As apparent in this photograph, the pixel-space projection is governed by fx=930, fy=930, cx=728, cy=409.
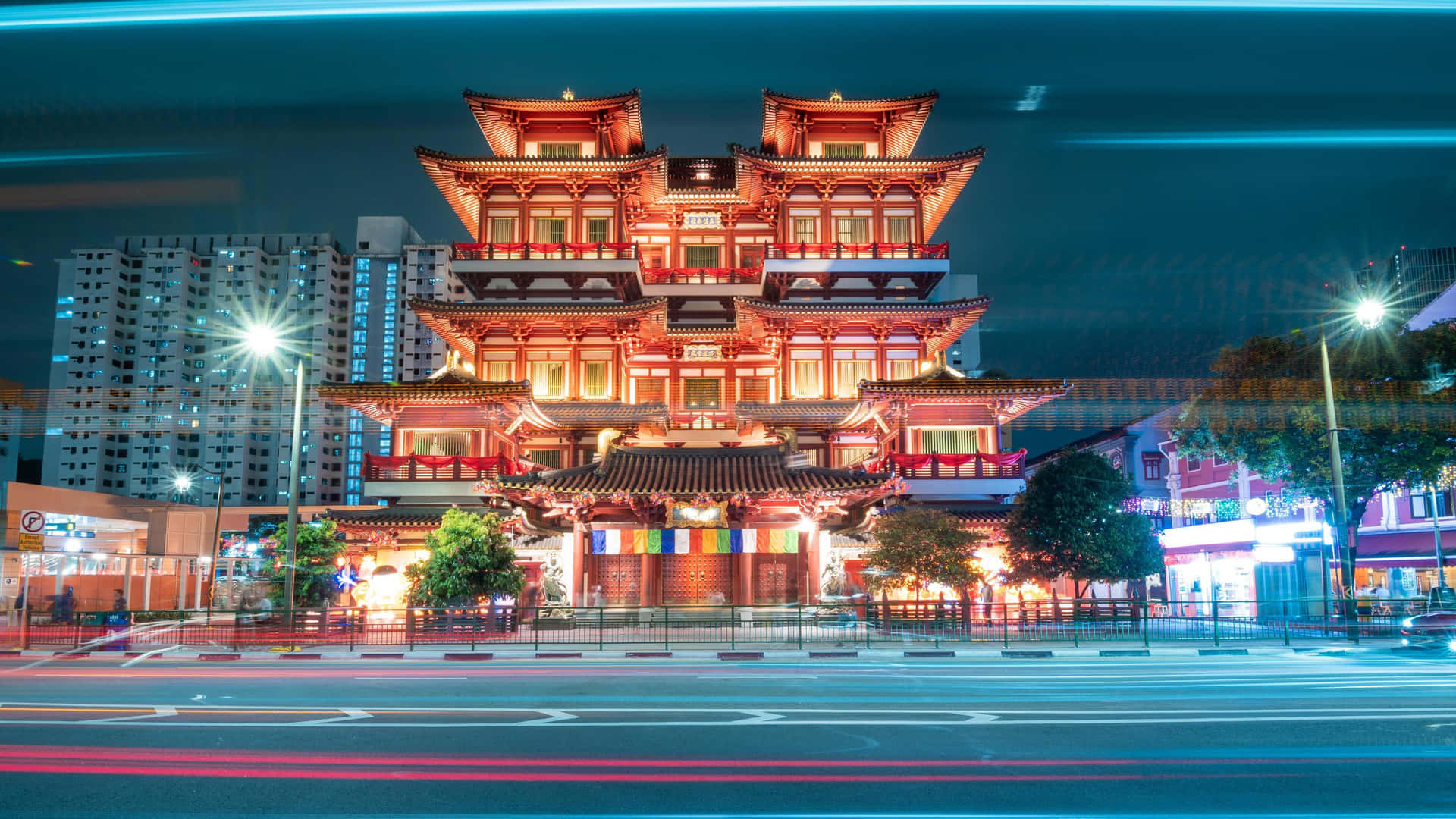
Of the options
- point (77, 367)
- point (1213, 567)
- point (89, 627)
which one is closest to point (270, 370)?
point (77, 367)

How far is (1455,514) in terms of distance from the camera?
3412 cm

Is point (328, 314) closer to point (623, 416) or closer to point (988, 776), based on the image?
point (623, 416)

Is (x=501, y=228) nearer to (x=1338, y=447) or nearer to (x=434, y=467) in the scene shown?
(x=434, y=467)

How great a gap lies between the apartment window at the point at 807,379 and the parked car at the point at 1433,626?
23.1m

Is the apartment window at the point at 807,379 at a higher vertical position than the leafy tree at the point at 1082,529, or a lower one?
higher

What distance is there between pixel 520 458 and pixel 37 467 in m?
106

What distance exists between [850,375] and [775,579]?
1352 centimetres

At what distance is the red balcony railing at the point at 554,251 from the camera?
41438mm

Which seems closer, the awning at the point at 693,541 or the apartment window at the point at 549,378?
the awning at the point at 693,541

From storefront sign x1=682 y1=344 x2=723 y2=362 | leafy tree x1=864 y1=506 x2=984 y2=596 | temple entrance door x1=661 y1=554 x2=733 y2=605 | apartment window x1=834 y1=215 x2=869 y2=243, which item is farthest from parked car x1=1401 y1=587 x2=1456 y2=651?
storefront sign x1=682 y1=344 x2=723 y2=362

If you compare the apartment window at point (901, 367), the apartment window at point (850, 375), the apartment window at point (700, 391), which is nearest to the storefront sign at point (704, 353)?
the apartment window at point (700, 391)

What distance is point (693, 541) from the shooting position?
30.6 meters

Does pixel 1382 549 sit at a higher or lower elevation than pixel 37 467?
lower

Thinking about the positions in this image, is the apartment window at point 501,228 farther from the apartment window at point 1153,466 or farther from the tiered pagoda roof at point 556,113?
the apartment window at point 1153,466
